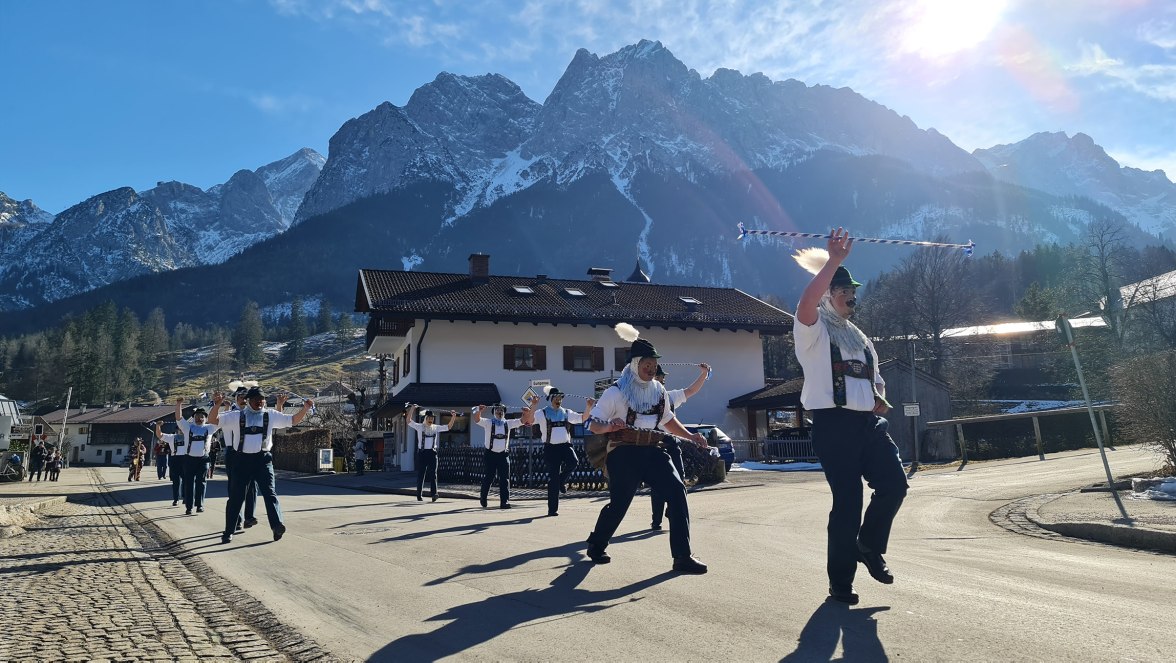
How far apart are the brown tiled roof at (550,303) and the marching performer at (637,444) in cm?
2651

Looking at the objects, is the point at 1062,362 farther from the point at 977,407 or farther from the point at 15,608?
the point at 15,608

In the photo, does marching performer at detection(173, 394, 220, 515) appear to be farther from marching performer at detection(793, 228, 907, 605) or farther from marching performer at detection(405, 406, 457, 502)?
marching performer at detection(793, 228, 907, 605)

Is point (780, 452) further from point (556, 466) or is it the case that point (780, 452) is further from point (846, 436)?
point (846, 436)

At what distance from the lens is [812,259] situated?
5293mm

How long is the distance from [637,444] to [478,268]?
32.8 meters

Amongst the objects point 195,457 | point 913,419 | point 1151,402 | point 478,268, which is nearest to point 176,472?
point 195,457

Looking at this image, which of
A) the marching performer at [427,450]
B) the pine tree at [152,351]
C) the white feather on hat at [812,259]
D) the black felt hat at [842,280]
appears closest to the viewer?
the black felt hat at [842,280]

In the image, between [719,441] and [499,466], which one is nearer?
[499,466]

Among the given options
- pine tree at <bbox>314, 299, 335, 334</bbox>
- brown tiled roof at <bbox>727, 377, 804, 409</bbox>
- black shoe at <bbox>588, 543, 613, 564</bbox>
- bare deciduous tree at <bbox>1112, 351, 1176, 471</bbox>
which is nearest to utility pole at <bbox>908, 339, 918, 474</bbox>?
brown tiled roof at <bbox>727, 377, 804, 409</bbox>

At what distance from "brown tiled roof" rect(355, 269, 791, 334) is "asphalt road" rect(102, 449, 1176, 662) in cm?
2374

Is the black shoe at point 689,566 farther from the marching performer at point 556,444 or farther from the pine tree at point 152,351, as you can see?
the pine tree at point 152,351

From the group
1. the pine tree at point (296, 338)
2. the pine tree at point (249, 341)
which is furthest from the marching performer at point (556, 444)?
the pine tree at point (296, 338)

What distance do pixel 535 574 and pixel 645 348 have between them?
6.54 feet

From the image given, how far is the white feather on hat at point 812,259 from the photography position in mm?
5230
